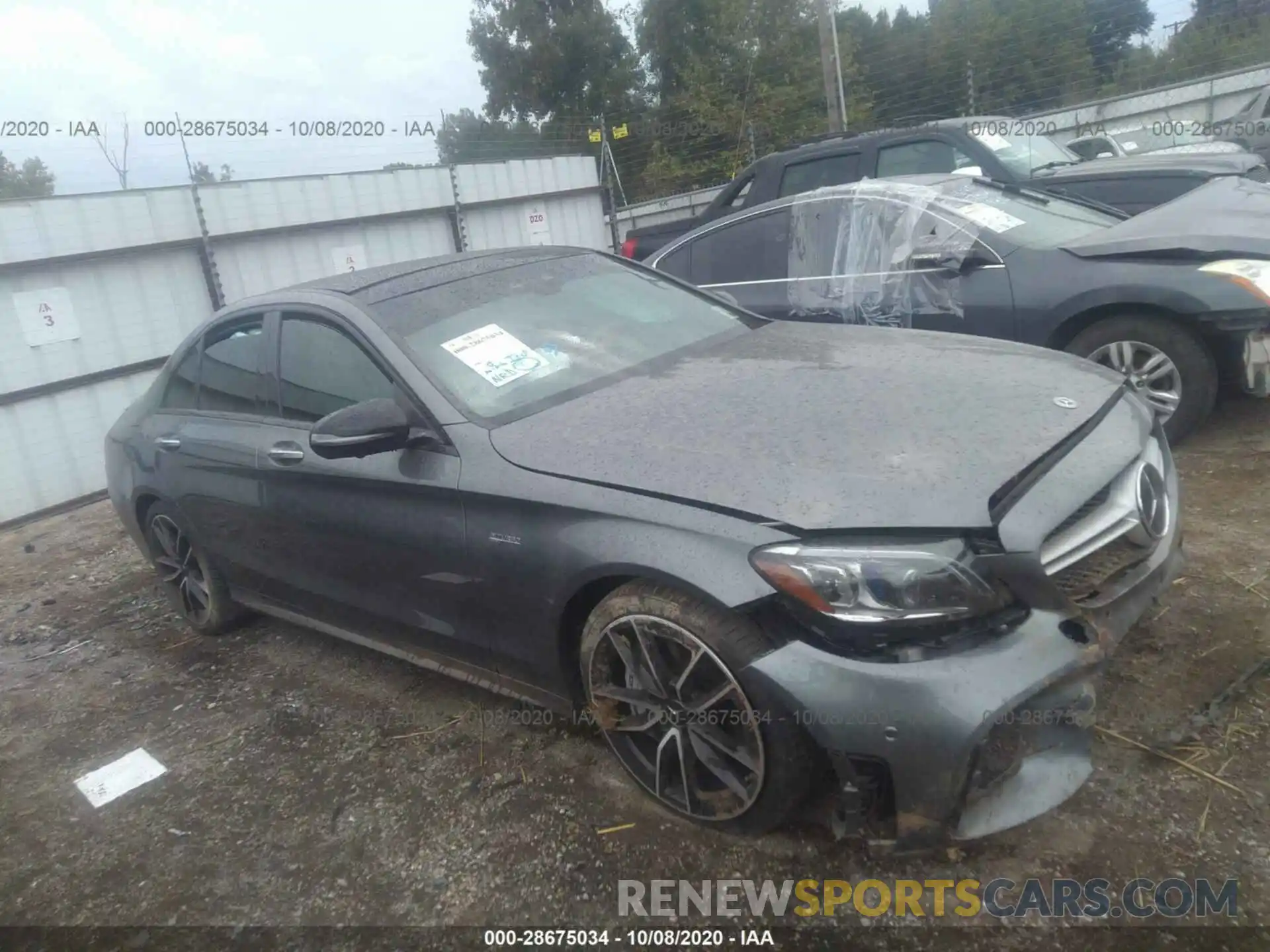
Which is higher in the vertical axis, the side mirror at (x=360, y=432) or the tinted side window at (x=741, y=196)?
the tinted side window at (x=741, y=196)

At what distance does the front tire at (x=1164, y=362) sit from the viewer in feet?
13.4

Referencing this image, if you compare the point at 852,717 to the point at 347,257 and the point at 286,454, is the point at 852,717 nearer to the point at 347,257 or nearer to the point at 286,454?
the point at 286,454

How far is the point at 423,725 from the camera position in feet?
10.6

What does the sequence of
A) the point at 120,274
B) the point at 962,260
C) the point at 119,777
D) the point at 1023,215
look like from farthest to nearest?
the point at 120,274, the point at 1023,215, the point at 962,260, the point at 119,777

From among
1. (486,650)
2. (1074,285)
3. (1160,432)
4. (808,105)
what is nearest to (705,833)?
(486,650)

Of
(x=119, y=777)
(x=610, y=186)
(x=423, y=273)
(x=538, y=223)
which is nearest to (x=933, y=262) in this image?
(x=423, y=273)

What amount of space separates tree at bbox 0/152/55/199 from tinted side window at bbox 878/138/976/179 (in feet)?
21.3

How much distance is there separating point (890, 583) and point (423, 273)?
2.23m

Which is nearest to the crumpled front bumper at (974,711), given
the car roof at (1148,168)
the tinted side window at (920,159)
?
the car roof at (1148,168)

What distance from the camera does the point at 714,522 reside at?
2.15 metres

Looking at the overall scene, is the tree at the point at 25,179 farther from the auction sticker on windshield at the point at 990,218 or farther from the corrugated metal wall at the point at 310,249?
the auction sticker on windshield at the point at 990,218

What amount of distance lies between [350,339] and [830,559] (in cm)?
189

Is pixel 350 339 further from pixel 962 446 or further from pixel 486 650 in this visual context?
pixel 962 446

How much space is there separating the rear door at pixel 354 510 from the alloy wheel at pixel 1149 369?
323cm
